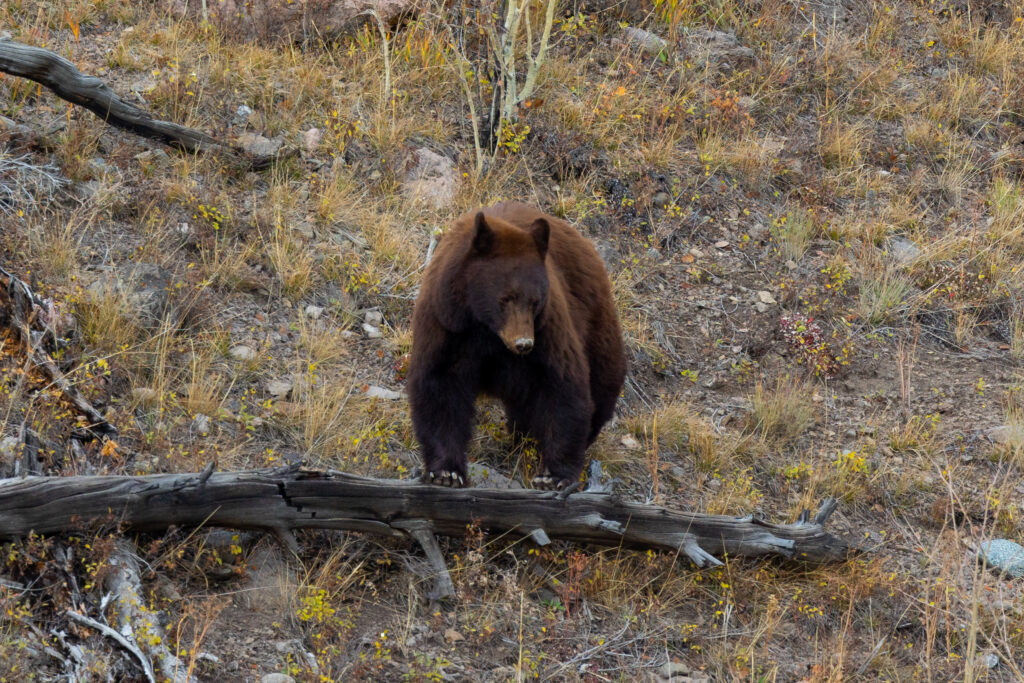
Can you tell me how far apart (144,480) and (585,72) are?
6056 mm

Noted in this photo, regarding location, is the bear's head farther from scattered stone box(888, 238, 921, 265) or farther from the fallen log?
scattered stone box(888, 238, 921, 265)

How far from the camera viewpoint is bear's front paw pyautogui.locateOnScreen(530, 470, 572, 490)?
17.6 ft

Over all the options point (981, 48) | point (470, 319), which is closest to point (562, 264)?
point (470, 319)

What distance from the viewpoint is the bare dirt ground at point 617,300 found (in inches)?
184

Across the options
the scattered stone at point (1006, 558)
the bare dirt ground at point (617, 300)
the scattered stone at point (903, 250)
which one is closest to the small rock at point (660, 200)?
the bare dirt ground at point (617, 300)

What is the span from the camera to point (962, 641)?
5.11 metres

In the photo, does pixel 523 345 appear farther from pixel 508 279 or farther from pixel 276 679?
pixel 276 679

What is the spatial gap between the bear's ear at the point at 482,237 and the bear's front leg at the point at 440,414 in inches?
24.4

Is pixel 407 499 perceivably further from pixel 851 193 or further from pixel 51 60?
pixel 851 193

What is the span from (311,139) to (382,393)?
2.57 m

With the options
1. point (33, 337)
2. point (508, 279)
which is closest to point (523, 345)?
point (508, 279)

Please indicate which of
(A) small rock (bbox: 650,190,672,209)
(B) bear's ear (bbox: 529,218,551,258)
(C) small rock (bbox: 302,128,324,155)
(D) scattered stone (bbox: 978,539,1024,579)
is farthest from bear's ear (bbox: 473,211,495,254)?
(A) small rock (bbox: 650,190,672,209)

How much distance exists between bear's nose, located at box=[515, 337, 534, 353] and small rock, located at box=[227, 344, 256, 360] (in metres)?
1.99

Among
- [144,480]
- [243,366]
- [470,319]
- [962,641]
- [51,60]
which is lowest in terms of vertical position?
[962,641]
